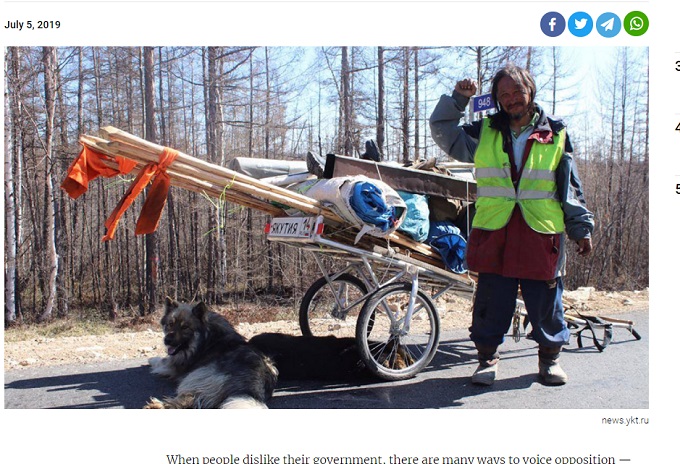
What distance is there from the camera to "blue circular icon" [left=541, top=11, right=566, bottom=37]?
155 inches

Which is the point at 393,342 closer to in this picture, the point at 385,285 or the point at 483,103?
the point at 385,285

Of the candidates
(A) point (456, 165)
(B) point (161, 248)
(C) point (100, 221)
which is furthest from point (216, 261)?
(A) point (456, 165)

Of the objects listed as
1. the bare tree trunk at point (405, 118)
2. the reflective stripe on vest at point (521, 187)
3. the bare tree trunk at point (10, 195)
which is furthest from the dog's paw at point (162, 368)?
the bare tree trunk at point (405, 118)

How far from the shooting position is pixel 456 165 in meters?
5.81

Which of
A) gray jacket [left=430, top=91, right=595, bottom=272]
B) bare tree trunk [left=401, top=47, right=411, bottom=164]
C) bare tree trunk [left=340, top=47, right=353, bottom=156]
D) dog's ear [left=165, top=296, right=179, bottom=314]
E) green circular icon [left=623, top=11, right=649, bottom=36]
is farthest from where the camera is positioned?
bare tree trunk [left=401, top=47, right=411, bottom=164]

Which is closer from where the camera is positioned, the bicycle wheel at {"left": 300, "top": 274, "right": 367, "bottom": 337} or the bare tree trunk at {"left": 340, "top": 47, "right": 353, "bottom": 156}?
the bicycle wheel at {"left": 300, "top": 274, "right": 367, "bottom": 337}

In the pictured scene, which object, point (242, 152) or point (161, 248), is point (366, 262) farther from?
point (161, 248)

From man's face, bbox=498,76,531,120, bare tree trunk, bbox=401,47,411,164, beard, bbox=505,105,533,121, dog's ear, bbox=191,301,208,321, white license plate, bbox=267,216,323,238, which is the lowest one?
dog's ear, bbox=191,301,208,321

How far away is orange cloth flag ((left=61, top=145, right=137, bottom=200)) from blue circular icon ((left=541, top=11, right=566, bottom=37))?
3.18 metres

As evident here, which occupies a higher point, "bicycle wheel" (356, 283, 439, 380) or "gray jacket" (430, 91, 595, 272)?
"gray jacket" (430, 91, 595, 272)

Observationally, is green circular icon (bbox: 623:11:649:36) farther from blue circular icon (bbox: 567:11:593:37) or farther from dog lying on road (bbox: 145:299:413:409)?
dog lying on road (bbox: 145:299:413:409)

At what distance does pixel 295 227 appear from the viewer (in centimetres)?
429

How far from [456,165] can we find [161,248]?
61.3ft

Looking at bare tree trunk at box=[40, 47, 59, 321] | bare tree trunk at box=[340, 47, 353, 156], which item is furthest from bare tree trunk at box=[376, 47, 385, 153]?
bare tree trunk at box=[40, 47, 59, 321]
